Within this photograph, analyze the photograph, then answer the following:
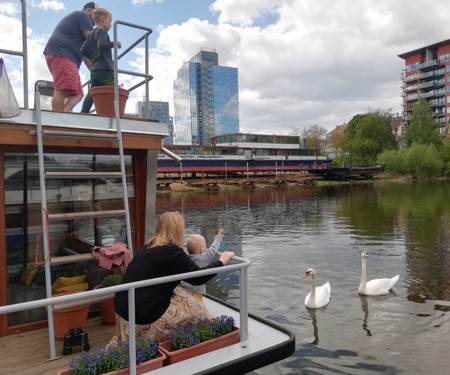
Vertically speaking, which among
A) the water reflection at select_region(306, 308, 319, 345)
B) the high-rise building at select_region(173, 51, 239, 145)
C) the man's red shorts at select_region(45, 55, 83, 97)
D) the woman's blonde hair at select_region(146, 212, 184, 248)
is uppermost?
the high-rise building at select_region(173, 51, 239, 145)

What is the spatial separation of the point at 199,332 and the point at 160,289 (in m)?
0.68

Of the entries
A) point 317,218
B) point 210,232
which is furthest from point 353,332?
point 317,218

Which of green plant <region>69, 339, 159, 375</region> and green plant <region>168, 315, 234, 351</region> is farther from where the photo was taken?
green plant <region>168, 315, 234, 351</region>

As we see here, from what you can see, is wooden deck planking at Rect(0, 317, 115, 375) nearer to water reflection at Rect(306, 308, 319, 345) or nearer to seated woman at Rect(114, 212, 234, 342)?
seated woman at Rect(114, 212, 234, 342)

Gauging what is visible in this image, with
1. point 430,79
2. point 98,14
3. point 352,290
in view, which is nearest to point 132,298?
point 98,14

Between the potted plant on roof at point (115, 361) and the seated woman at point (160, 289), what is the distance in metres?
0.24

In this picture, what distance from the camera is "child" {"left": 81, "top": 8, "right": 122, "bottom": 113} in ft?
18.4

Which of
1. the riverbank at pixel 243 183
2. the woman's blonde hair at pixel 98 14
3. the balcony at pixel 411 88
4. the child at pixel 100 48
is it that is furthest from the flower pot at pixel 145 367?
the balcony at pixel 411 88

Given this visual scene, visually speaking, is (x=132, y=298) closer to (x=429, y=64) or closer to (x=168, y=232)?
(x=168, y=232)

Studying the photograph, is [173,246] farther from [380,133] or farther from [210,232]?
[380,133]

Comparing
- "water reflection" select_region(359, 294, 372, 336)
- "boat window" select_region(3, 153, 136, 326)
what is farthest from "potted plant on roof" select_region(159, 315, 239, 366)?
"water reflection" select_region(359, 294, 372, 336)

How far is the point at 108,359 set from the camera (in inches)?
132

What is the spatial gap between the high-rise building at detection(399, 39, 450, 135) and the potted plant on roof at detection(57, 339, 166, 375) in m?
99.0

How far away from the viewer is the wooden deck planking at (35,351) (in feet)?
12.8
